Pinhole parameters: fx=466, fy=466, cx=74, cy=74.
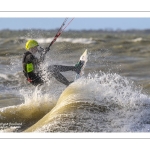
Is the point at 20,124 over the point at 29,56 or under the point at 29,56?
under

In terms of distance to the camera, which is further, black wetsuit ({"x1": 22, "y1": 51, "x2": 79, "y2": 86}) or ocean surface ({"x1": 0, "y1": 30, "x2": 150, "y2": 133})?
black wetsuit ({"x1": 22, "y1": 51, "x2": 79, "y2": 86})

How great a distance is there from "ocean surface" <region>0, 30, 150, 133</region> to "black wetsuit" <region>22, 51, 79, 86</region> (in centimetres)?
13

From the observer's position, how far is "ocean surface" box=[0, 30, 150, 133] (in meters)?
5.45

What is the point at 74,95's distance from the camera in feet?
19.5

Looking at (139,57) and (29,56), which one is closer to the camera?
A: (29,56)

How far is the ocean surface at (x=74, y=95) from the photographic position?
17.9 feet

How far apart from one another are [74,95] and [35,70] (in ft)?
2.79

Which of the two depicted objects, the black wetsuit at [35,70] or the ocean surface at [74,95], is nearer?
the ocean surface at [74,95]

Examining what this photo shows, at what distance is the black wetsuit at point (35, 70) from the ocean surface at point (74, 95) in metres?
0.13
